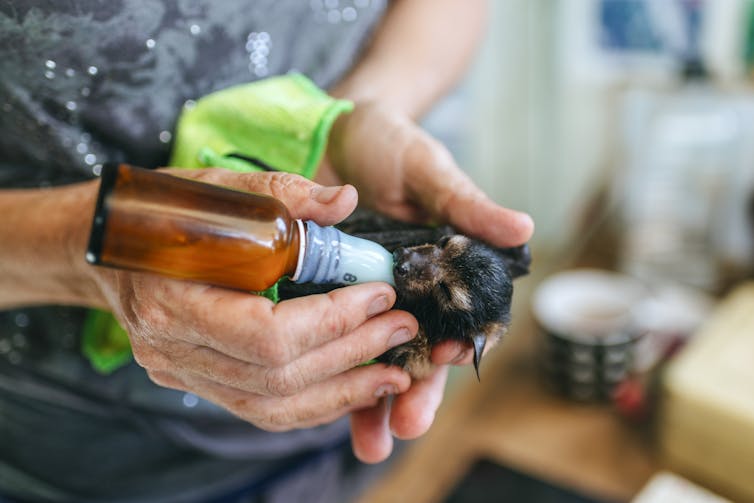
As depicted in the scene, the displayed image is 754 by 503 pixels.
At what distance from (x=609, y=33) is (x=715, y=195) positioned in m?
0.46

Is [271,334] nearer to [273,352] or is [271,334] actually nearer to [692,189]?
[273,352]

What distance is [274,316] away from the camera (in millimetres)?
403

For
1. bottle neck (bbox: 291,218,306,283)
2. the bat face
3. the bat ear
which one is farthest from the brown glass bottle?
the bat ear

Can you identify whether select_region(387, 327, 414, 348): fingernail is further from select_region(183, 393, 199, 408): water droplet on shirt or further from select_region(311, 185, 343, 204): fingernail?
select_region(183, 393, 199, 408): water droplet on shirt

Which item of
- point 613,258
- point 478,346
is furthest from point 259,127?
point 613,258

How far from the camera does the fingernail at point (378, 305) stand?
0.43 m

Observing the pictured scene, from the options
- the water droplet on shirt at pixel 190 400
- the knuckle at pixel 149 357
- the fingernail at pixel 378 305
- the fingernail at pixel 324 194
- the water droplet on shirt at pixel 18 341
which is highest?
the fingernail at pixel 324 194

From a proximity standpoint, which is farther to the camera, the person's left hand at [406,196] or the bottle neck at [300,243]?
the person's left hand at [406,196]

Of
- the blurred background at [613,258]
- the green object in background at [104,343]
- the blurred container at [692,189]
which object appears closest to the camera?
the green object in background at [104,343]

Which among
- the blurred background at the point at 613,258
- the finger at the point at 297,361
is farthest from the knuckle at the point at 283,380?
the blurred background at the point at 613,258

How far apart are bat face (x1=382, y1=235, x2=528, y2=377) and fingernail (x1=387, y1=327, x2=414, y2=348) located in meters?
0.02

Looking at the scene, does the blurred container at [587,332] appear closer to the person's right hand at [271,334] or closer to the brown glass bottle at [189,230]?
the person's right hand at [271,334]

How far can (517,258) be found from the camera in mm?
554

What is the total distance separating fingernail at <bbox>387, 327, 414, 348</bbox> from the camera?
454 mm
